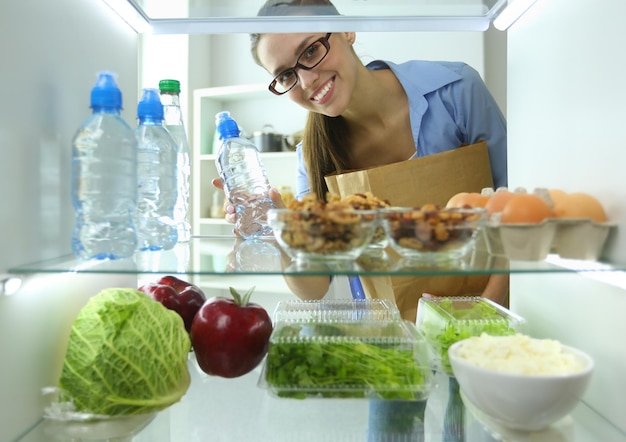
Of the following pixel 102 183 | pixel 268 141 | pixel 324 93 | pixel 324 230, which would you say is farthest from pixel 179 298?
pixel 268 141

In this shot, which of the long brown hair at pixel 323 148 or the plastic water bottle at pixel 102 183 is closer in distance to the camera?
the plastic water bottle at pixel 102 183

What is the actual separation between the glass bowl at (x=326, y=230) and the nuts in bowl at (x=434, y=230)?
0.08 feet

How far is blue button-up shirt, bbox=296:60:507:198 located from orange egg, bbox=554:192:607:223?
62 centimetres

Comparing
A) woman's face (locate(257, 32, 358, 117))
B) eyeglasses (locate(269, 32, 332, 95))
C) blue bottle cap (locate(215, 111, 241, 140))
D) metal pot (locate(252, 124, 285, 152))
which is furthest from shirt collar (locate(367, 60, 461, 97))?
metal pot (locate(252, 124, 285, 152))

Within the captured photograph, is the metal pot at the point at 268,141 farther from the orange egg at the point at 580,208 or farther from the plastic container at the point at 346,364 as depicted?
the orange egg at the point at 580,208

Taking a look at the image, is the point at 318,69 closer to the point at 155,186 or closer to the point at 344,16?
the point at 344,16

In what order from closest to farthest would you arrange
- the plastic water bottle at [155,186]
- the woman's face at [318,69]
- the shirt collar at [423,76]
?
the plastic water bottle at [155,186], the woman's face at [318,69], the shirt collar at [423,76]

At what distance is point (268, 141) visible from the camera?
108 inches

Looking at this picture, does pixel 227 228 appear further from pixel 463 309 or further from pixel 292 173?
pixel 463 309

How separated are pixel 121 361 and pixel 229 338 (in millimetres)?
151

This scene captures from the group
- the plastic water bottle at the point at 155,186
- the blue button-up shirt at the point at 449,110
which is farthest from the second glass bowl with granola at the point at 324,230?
the blue button-up shirt at the point at 449,110

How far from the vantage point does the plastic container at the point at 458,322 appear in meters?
0.76

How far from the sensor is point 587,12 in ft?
2.09

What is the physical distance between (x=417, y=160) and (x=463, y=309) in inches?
11.8
